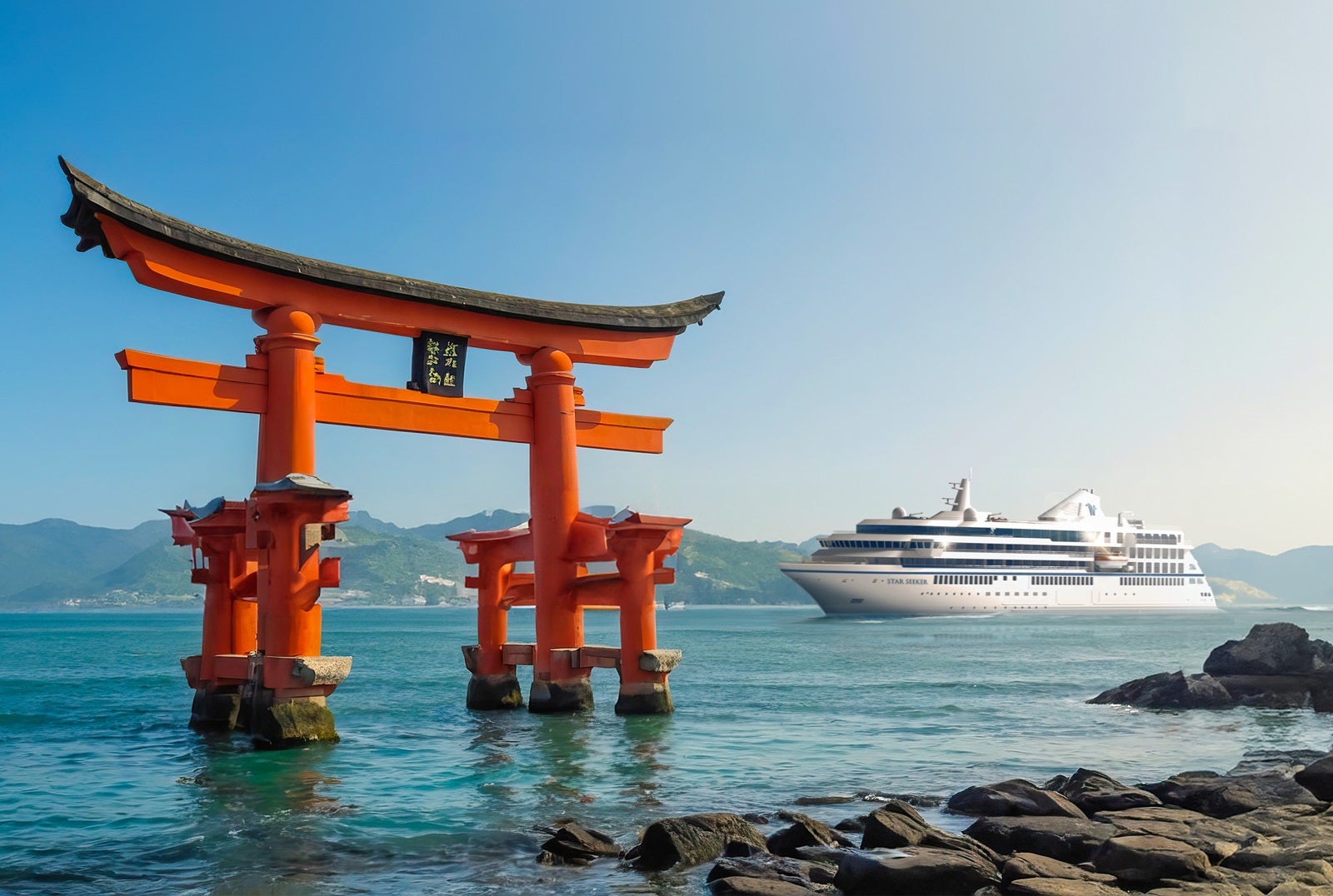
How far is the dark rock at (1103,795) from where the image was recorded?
966 cm

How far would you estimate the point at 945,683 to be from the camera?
1080 inches

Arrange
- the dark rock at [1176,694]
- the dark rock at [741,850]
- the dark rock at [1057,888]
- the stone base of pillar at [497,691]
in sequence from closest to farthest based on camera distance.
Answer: the dark rock at [1057,888] < the dark rock at [741,850] < the stone base of pillar at [497,691] < the dark rock at [1176,694]

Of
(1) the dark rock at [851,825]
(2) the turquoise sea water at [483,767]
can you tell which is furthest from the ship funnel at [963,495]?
(1) the dark rock at [851,825]

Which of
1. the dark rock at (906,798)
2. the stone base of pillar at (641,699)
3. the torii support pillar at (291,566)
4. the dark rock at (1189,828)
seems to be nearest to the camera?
the dark rock at (1189,828)

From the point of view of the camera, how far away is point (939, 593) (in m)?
68.6

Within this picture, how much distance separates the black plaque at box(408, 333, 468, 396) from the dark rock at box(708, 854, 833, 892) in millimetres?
9799

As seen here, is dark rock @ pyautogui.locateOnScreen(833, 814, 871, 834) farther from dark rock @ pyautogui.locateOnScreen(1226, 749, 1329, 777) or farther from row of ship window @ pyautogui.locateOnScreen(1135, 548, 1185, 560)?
row of ship window @ pyautogui.locateOnScreen(1135, 548, 1185, 560)

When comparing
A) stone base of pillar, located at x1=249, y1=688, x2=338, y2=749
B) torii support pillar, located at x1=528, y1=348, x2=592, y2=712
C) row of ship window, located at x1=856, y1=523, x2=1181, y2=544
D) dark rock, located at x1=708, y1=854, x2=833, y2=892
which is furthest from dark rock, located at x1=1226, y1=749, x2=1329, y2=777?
row of ship window, located at x1=856, y1=523, x2=1181, y2=544

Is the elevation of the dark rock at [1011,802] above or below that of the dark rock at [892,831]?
below

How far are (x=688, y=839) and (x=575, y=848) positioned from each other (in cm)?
87

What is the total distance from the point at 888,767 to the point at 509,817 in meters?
5.42

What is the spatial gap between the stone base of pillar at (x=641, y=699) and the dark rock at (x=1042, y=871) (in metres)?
9.17

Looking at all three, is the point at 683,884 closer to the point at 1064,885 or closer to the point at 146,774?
the point at 1064,885

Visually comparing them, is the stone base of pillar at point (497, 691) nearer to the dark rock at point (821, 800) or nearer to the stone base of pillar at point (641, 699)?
the stone base of pillar at point (641, 699)
